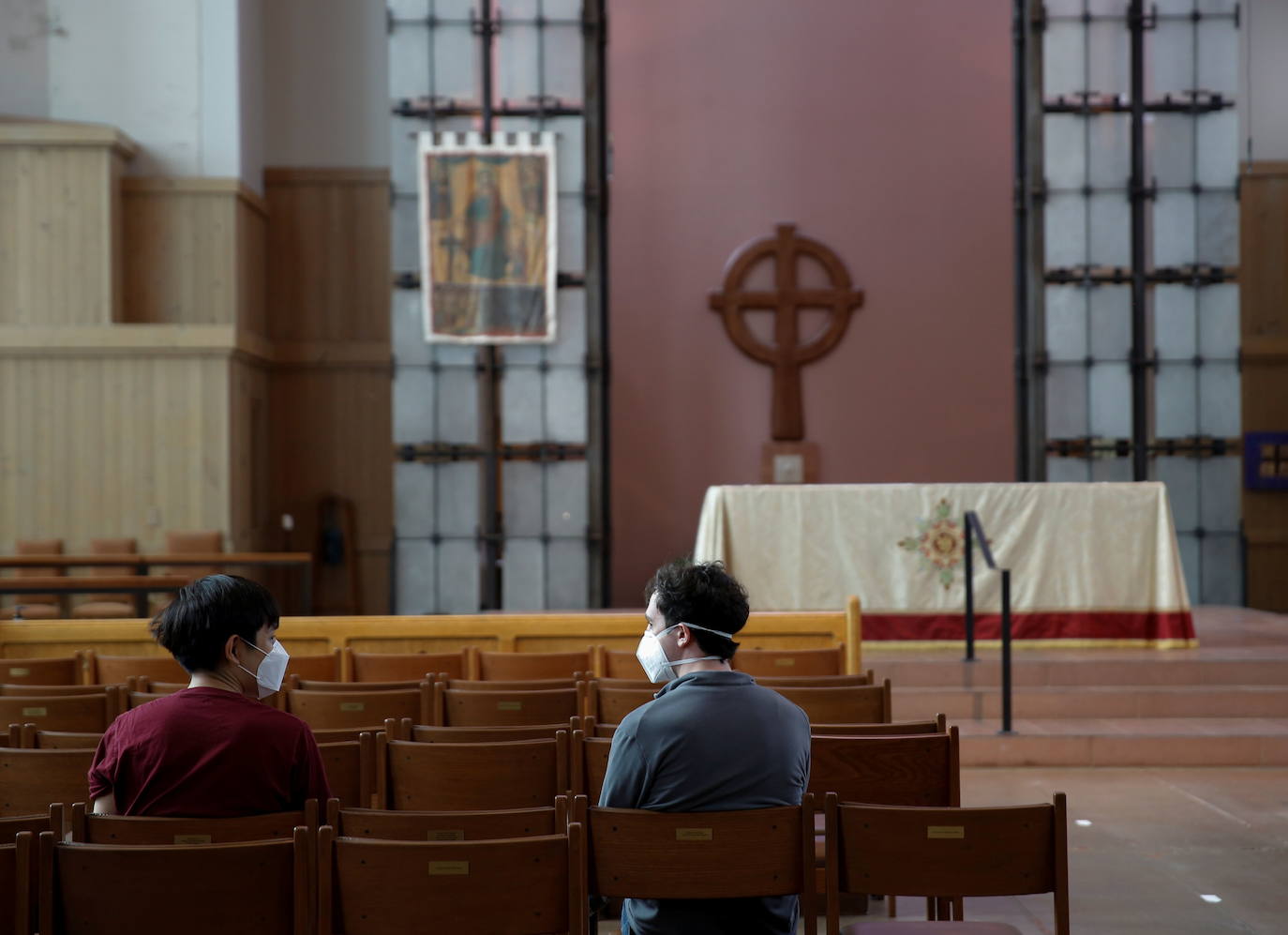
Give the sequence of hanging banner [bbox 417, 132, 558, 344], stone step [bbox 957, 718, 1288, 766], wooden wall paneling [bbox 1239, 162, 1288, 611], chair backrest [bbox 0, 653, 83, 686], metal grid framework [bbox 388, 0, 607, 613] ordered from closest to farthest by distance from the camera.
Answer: chair backrest [bbox 0, 653, 83, 686], stone step [bbox 957, 718, 1288, 766], hanging banner [bbox 417, 132, 558, 344], metal grid framework [bbox 388, 0, 607, 613], wooden wall paneling [bbox 1239, 162, 1288, 611]

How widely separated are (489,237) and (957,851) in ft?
29.0

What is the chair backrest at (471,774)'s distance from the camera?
10.7ft

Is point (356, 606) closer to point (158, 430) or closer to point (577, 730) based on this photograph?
point (158, 430)

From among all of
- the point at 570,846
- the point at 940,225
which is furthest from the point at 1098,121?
the point at 570,846

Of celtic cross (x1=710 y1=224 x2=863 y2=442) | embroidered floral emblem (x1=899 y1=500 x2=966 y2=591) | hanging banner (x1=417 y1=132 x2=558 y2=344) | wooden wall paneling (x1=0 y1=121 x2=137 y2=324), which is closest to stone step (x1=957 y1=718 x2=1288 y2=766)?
embroidered floral emblem (x1=899 y1=500 x2=966 y2=591)

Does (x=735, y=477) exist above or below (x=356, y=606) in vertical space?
above

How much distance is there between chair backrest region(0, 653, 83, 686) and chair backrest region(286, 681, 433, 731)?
125cm

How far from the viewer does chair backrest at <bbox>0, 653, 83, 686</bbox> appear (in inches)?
194

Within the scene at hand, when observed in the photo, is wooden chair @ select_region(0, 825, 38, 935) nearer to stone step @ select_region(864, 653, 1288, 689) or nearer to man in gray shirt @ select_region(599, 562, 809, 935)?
man in gray shirt @ select_region(599, 562, 809, 935)

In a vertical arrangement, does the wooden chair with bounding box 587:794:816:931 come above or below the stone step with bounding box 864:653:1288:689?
above

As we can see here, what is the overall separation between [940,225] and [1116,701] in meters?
6.05

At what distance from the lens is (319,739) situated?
353 centimetres

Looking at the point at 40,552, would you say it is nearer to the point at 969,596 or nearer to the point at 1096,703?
the point at 969,596

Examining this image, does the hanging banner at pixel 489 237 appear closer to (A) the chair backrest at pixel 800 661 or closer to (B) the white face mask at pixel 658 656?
(A) the chair backrest at pixel 800 661
